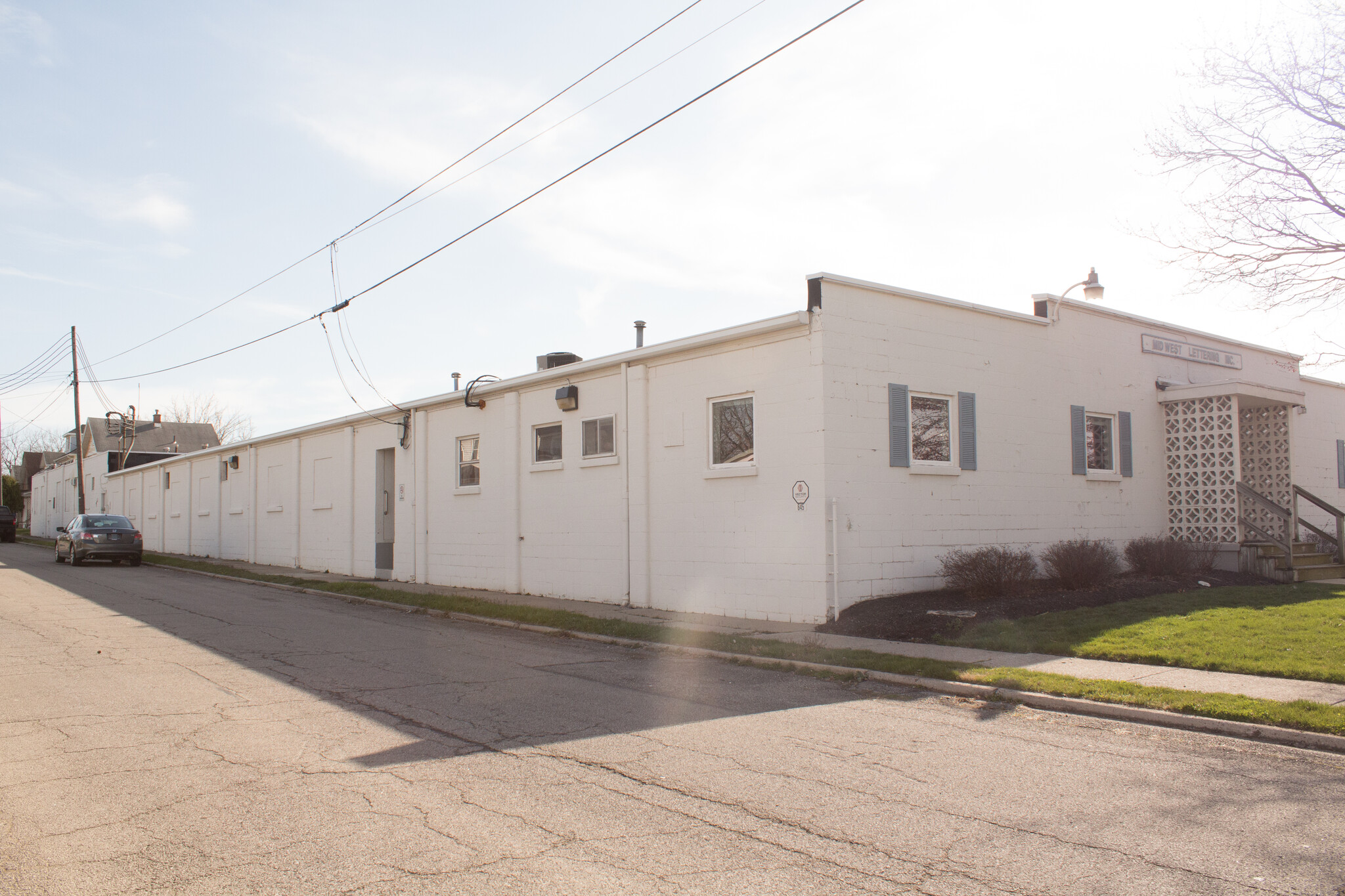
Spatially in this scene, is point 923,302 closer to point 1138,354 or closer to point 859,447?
point 859,447

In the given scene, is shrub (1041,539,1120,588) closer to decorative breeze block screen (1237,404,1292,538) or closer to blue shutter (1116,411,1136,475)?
blue shutter (1116,411,1136,475)

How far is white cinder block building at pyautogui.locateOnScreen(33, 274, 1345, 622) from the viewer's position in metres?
13.3

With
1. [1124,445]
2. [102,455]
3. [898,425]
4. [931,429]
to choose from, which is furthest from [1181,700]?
[102,455]

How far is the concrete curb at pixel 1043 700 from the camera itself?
672 centimetres

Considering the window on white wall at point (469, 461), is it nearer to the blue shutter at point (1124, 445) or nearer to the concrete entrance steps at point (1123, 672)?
the concrete entrance steps at point (1123, 672)

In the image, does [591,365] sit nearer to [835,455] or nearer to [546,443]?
[546,443]

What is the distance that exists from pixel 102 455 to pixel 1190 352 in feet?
181

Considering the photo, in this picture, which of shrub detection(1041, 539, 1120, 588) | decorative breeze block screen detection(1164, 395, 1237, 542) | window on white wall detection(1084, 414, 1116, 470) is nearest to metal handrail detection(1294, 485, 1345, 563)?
decorative breeze block screen detection(1164, 395, 1237, 542)

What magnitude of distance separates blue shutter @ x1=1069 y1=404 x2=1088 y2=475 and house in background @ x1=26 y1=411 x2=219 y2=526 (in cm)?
4653

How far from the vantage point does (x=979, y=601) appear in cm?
1323

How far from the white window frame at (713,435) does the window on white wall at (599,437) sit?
2.30 meters

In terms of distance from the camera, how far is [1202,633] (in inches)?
416

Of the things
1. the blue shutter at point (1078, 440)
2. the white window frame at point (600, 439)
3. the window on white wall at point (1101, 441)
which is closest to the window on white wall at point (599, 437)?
the white window frame at point (600, 439)

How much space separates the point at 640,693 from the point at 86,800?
4.47 m
